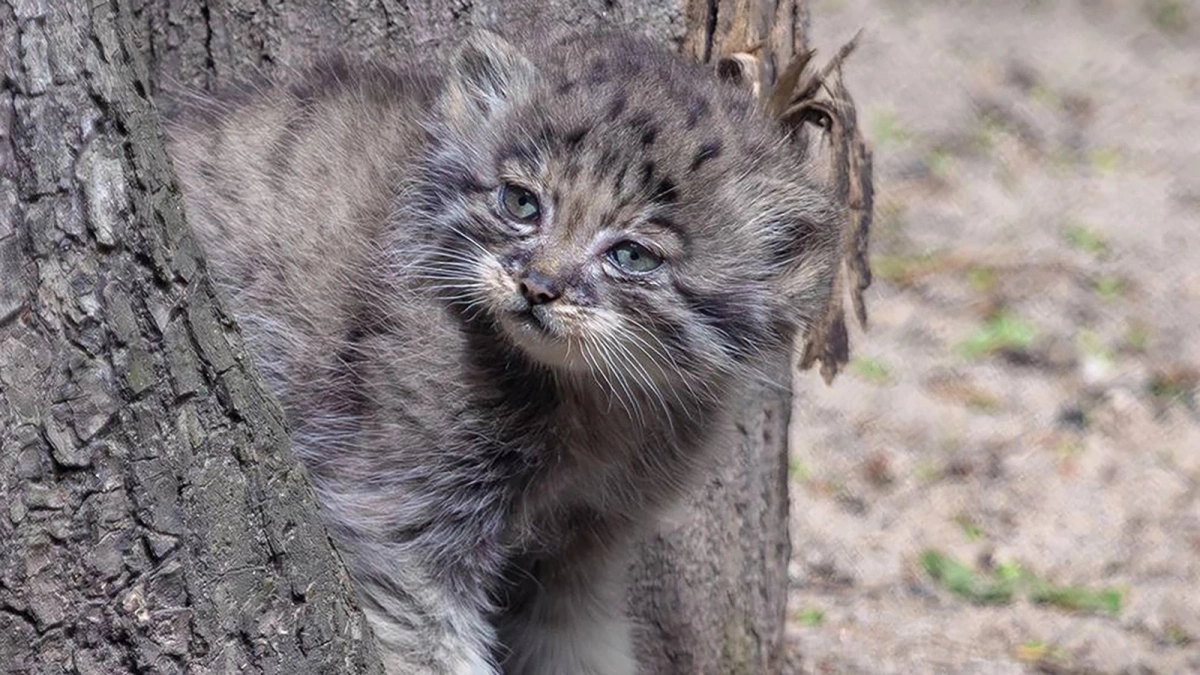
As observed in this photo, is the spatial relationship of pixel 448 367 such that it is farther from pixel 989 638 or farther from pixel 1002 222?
pixel 1002 222

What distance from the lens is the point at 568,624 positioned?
3842 mm

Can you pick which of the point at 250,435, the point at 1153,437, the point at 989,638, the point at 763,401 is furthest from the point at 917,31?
the point at 250,435

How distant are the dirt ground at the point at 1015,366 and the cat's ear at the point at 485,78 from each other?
2.33m

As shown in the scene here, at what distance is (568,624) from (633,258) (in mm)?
1143

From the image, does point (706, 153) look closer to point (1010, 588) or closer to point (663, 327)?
point (663, 327)

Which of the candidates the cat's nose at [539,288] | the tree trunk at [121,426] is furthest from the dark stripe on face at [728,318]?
the tree trunk at [121,426]

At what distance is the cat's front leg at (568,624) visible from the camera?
12.4 ft

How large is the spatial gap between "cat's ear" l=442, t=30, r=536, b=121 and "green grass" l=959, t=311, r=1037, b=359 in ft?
13.1

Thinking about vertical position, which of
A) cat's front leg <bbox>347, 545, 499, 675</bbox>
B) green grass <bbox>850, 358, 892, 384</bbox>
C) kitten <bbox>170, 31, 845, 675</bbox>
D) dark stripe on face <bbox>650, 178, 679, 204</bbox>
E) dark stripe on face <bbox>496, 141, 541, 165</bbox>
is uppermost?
dark stripe on face <bbox>650, 178, 679, 204</bbox>

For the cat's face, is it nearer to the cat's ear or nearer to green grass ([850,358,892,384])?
the cat's ear

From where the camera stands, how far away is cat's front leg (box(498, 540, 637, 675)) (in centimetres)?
379

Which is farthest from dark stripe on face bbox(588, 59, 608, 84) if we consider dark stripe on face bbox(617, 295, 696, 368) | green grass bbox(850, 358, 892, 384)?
green grass bbox(850, 358, 892, 384)

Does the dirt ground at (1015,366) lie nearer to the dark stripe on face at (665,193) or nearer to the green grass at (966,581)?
the green grass at (966,581)

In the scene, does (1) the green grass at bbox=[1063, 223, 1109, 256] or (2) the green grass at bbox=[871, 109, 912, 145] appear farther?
(2) the green grass at bbox=[871, 109, 912, 145]
